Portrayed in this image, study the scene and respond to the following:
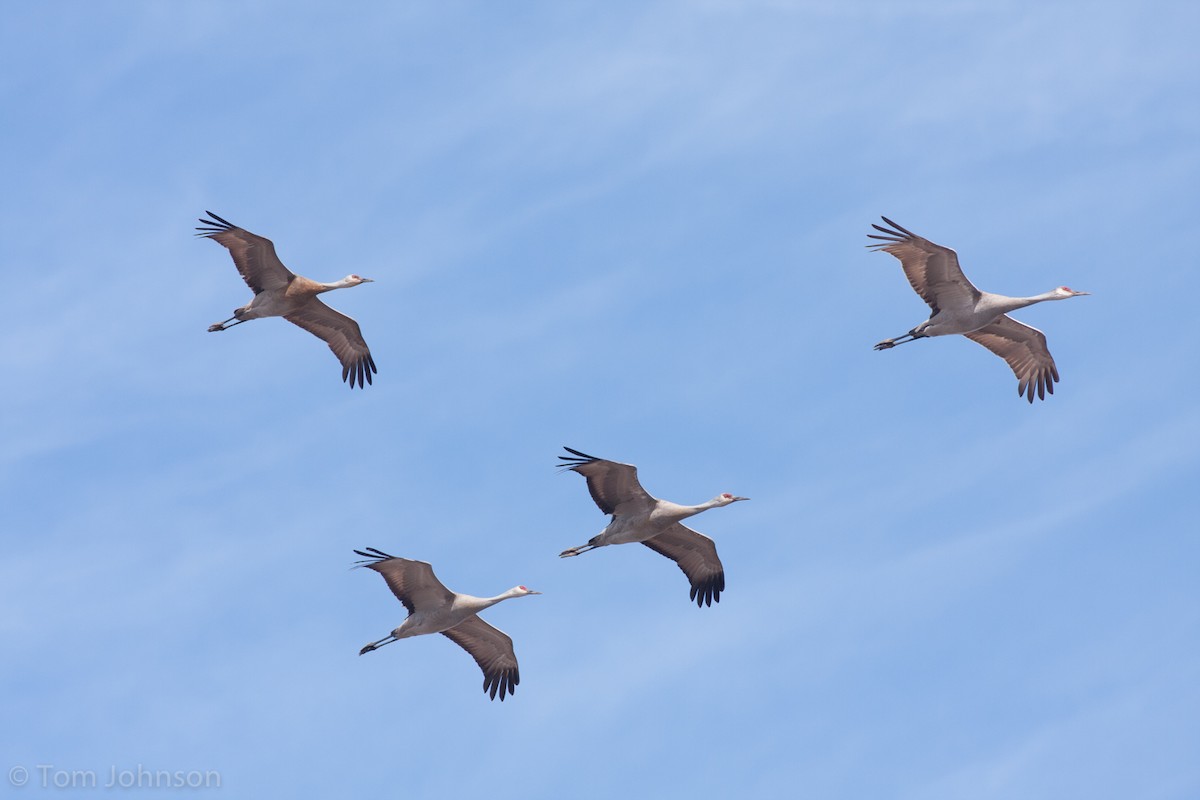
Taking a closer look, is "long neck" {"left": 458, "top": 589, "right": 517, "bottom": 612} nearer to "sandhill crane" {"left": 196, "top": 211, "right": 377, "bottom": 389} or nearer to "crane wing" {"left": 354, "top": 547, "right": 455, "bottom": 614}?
"crane wing" {"left": 354, "top": 547, "right": 455, "bottom": 614}

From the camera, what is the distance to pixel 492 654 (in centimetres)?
2873

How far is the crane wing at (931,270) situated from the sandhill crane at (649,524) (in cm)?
463

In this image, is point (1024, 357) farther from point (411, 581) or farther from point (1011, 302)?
point (411, 581)

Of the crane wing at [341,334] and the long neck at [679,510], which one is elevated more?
the crane wing at [341,334]

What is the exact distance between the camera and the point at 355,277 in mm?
31625

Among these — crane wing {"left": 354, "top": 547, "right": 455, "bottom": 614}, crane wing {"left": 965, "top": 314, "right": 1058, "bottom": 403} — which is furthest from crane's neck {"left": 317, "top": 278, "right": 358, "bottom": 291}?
crane wing {"left": 965, "top": 314, "right": 1058, "bottom": 403}

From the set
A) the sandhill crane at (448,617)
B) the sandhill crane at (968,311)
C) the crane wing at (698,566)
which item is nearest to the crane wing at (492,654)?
the sandhill crane at (448,617)

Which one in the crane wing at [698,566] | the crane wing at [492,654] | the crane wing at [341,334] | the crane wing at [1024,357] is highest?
the crane wing at [341,334]

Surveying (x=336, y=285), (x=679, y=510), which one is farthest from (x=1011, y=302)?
(x=336, y=285)

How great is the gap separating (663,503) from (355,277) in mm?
7942

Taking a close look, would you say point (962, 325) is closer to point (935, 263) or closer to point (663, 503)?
point (935, 263)

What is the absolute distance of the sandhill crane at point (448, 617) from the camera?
26703mm

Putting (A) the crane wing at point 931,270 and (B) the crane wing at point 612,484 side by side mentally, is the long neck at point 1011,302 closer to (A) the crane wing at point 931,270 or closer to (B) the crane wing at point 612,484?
(A) the crane wing at point 931,270

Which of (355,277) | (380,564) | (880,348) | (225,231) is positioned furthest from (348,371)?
(880,348)
